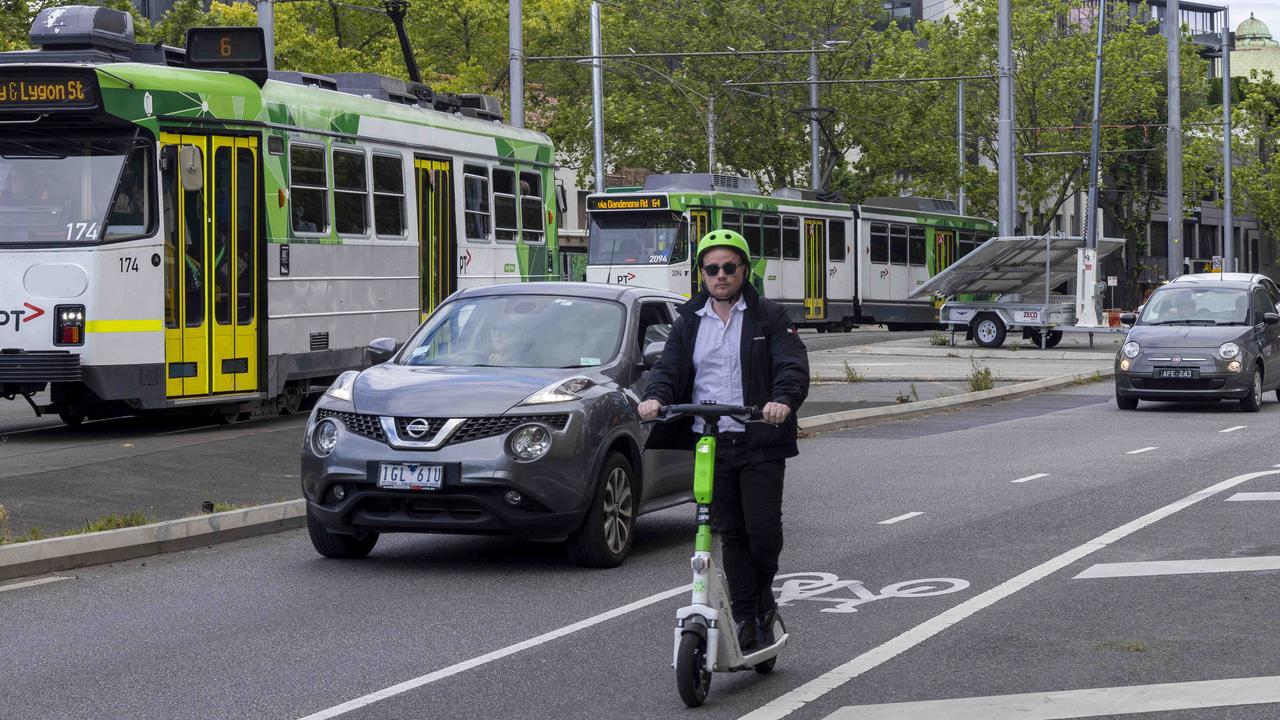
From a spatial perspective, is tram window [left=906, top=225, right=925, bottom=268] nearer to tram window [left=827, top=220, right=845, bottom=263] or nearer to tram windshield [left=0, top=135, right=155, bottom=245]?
tram window [left=827, top=220, right=845, bottom=263]

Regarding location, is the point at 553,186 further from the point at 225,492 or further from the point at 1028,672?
the point at 1028,672

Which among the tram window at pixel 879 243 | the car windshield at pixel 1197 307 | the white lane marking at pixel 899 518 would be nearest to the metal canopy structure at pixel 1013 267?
the tram window at pixel 879 243

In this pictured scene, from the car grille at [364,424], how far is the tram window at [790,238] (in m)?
33.3

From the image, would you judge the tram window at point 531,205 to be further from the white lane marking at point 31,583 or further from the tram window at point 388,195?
the white lane marking at point 31,583

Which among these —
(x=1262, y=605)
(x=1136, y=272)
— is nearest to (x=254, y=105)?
(x=1262, y=605)

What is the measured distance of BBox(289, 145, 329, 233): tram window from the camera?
18953 mm

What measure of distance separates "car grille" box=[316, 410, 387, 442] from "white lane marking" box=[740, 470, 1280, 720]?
3.06 m

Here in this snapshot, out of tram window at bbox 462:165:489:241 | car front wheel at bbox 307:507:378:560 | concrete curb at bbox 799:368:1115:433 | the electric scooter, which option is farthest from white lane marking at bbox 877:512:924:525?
tram window at bbox 462:165:489:241

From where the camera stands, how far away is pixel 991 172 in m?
66.4

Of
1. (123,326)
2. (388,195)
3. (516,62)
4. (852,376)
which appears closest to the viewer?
(123,326)

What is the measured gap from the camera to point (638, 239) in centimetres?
3900

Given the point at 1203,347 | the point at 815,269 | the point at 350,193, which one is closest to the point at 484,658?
the point at 350,193

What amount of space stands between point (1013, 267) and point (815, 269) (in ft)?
22.1

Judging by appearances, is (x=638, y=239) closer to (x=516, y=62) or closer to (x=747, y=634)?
(x=516, y=62)
